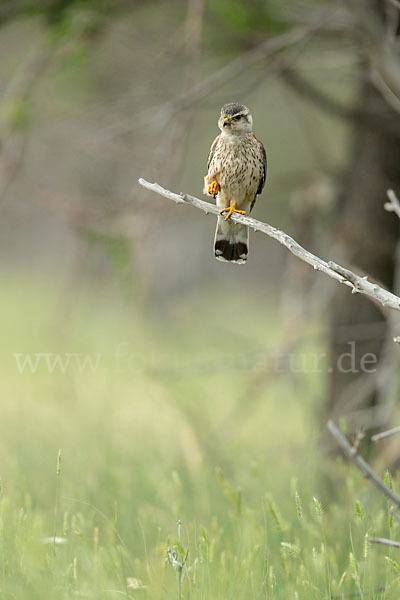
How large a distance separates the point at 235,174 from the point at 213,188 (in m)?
0.08

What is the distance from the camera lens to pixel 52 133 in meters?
5.43

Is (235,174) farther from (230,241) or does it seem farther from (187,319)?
(187,319)

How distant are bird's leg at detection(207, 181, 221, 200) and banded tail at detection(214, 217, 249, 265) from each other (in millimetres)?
112

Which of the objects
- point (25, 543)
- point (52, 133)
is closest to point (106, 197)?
point (52, 133)

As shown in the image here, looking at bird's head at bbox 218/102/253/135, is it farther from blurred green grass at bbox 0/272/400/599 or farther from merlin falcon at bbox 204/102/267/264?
blurred green grass at bbox 0/272/400/599

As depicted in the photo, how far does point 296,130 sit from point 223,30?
693cm

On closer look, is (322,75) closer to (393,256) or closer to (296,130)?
(393,256)

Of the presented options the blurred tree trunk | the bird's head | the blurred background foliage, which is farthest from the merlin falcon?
the blurred tree trunk

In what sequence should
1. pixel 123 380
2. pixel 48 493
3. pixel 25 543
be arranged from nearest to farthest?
pixel 25 543, pixel 48 493, pixel 123 380

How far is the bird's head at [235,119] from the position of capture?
1.93 metres

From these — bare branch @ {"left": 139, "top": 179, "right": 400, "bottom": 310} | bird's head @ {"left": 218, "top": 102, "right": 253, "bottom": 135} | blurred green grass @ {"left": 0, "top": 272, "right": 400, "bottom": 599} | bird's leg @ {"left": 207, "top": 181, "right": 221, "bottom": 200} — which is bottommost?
blurred green grass @ {"left": 0, "top": 272, "right": 400, "bottom": 599}

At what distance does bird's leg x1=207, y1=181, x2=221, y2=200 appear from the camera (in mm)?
2166

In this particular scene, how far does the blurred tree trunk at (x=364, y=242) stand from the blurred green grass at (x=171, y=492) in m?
0.45

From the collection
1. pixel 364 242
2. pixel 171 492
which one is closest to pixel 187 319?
pixel 364 242
